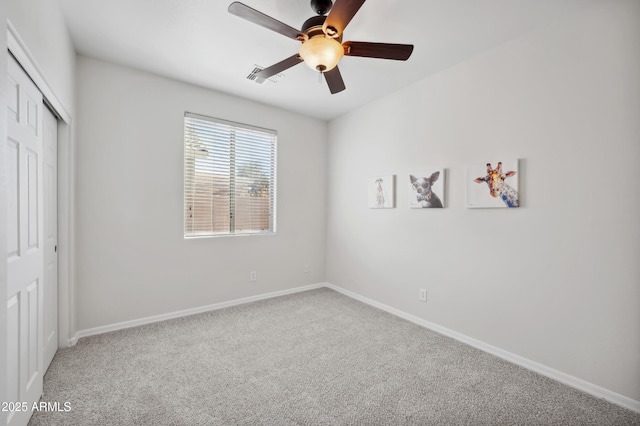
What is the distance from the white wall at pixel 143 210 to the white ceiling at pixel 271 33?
0.30 meters

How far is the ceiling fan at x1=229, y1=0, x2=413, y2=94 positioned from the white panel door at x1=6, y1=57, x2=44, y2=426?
1.31 m

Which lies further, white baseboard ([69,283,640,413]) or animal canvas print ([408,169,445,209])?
animal canvas print ([408,169,445,209])

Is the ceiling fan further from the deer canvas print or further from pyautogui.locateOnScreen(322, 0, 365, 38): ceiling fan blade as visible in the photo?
the deer canvas print

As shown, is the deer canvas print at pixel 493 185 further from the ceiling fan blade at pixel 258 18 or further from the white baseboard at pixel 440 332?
the ceiling fan blade at pixel 258 18

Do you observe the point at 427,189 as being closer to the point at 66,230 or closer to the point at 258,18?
the point at 258,18

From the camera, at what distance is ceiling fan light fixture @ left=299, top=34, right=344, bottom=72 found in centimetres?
176

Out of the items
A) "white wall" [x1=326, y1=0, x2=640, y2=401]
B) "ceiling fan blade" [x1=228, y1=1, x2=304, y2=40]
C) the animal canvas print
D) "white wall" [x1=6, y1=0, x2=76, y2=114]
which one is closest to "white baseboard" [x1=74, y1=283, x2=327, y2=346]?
"white wall" [x1=326, y1=0, x2=640, y2=401]

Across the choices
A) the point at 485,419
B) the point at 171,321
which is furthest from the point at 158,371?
the point at 485,419

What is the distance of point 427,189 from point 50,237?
11.5ft

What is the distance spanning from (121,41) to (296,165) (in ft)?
7.90

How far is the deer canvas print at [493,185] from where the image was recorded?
2.37 metres

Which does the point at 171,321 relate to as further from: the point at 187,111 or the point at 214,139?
the point at 187,111

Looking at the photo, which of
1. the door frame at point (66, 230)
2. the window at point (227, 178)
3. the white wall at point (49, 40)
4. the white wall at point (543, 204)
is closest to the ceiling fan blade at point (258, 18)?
the white wall at point (49, 40)

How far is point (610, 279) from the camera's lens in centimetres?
191
